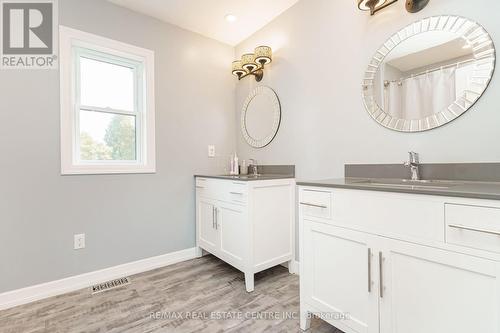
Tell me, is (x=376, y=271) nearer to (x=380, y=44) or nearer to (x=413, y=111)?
(x=413, y=111)

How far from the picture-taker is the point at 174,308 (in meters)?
1.68

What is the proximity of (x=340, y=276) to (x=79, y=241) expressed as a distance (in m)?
2.10

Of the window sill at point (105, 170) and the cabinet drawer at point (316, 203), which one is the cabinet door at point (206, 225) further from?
the cabinet drawer at point (316, 203)

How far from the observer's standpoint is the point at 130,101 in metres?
2.38

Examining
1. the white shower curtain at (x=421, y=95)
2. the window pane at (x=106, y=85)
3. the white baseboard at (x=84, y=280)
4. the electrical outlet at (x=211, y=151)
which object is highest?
the window pane at (x=106, y=85)

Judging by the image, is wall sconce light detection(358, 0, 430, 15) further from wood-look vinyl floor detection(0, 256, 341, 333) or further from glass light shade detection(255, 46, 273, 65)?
wood-look vinyl floor detection(0, 256, 341, 333)

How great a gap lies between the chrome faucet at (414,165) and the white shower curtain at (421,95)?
241 millimetres

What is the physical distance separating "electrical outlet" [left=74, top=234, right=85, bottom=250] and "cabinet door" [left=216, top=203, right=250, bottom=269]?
1.16m

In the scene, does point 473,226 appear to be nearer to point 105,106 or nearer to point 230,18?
point 230,18

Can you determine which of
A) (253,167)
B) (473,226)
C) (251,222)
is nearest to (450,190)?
(473,226)

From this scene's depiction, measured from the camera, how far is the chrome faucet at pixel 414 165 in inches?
56.6

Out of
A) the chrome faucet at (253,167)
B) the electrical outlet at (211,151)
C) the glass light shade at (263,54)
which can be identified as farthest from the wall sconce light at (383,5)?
the electrical outlet at (211,151)

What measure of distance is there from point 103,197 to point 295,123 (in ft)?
6.26

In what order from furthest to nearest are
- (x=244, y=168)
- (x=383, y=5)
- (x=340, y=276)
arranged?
1. (x=244, y=168)
2. (x=383, y=5)
3. (x=340, y=276)
